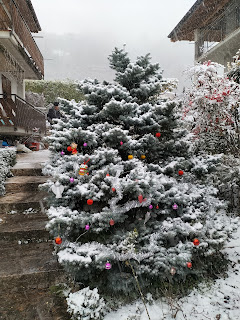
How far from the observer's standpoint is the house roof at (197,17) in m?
11.8

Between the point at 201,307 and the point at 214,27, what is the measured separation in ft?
49.7

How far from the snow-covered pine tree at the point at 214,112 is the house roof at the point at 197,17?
9390mm

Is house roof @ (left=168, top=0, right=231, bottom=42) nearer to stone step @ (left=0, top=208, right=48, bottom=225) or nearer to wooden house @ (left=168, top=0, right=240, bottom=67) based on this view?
wooden house @ (left=168, top=0, right=240, bottom=67)

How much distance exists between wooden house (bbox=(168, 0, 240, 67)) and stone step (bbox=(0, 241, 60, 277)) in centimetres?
1104

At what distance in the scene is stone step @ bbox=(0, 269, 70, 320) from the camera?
2.54 m

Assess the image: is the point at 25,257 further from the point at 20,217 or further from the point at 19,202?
the point at 19,202

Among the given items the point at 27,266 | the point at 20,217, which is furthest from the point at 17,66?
the point at 27,266

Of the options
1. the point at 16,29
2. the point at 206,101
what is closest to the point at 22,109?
the point at 16,29

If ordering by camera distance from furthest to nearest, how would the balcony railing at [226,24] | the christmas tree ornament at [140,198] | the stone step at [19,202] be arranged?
the balcony railing at [226,24]
the stone step at [19,202]
the christmas tree ornament at [140,198]

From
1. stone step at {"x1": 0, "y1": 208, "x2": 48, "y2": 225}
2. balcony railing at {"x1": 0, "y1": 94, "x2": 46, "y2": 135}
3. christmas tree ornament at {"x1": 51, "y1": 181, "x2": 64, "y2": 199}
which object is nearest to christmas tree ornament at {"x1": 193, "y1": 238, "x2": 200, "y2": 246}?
christmas tree ornament at {"x1": 51, "y1": 181, "x2": 64, "y2": 199}

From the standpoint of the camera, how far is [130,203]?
2.92m

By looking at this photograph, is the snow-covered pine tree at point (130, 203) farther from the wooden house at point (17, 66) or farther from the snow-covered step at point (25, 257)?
the wooden house at point (17, 66)

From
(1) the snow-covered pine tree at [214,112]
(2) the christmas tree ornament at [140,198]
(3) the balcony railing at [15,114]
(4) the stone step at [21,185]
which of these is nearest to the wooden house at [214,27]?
(1) the snow-covered pine tree at [214,112]

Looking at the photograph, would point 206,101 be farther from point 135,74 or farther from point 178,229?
point 178,229
